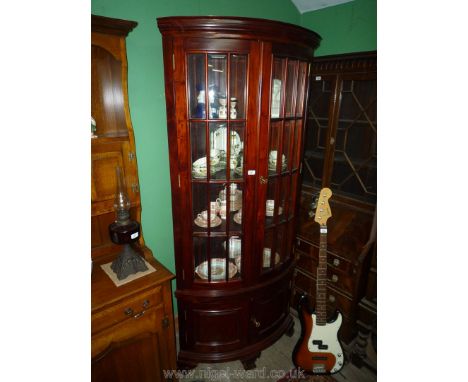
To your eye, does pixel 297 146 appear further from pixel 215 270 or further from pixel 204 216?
pixel 215 270

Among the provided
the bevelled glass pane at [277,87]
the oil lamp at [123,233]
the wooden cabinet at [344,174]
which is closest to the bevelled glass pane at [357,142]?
the wooden cabinet at [344,174]

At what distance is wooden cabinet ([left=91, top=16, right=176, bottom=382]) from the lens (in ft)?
4.23

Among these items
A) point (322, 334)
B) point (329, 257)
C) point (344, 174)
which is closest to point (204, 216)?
point (329, 257)

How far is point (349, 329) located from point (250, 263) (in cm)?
92

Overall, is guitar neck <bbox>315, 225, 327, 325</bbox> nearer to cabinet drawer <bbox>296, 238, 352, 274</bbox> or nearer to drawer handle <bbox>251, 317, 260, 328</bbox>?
cabinet drawer <bbox>296, 238, 352, 274</bbox>

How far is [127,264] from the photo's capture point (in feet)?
4.70

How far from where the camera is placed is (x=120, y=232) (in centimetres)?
136

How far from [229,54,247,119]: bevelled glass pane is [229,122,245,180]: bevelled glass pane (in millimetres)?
59

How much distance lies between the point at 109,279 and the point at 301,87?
4.85 feet

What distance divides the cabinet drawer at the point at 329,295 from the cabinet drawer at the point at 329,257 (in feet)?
0.62

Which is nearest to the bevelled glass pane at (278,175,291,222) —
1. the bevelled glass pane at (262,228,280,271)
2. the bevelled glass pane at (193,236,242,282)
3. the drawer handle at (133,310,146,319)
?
the bevelled glass pane at (262,228,280,271)

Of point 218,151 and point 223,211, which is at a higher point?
point 218,151
